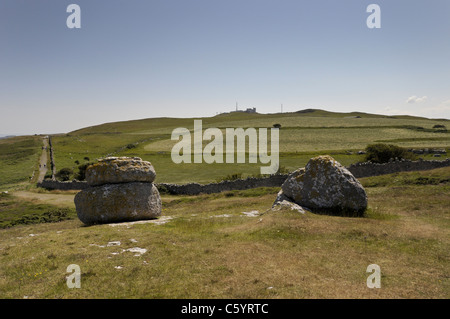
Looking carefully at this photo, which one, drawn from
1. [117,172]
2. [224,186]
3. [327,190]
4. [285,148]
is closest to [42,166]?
[224,186]

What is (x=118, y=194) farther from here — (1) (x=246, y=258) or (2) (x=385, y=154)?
(2) (x=385, y=154)

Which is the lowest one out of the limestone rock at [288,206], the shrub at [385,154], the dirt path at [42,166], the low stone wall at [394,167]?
the dirt path at [42,166]

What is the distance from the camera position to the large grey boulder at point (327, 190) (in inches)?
646

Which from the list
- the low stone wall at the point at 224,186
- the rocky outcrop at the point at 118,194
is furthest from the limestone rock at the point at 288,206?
the low stone wall at the point at 224,186

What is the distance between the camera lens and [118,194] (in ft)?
59.0

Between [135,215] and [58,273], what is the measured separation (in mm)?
9399

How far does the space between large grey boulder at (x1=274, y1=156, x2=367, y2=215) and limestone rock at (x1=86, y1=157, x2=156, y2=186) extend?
9631mm

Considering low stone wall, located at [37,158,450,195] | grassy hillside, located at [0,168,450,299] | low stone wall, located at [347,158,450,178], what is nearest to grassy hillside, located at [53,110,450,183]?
low stone wall, located at [37,158,450,195]

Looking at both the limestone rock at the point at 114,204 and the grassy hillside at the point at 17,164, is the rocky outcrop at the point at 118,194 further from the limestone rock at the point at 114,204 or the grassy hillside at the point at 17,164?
the grassy hillside at the point at 17,164

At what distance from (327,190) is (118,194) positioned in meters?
12.5

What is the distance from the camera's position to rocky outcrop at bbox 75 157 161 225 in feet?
58.7

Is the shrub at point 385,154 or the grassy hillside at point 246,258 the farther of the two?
the shrub at point 385,154

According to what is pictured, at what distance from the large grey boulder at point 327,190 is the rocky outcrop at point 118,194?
30.3 ft
